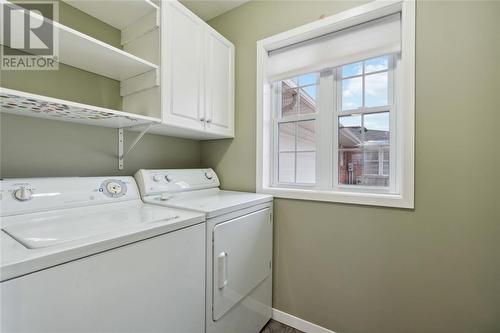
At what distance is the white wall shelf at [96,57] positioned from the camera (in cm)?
113

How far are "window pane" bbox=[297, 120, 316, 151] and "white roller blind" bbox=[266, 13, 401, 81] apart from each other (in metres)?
0.41

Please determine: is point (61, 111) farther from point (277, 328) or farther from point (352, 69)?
point (277, 328)

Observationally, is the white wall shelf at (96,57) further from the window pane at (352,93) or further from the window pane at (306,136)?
the window pane at (352,93)

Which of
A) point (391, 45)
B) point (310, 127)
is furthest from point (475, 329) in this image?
point (391, 45)

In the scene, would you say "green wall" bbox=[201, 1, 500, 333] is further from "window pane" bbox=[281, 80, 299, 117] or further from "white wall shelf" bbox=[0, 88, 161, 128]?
"white wall shelf" bbox=[0, 88, 161, 128]

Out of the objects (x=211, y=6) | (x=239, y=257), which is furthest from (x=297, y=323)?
(x=211, y=6)

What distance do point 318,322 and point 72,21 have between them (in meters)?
2.68

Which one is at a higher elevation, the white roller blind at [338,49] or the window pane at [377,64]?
the white roller blind at [338,49]

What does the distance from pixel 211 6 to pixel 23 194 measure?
2.02 meters

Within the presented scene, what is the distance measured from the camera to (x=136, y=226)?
0.95m

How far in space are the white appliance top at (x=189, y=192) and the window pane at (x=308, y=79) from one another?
101 cm

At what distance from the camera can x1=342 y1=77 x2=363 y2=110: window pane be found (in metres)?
1.70

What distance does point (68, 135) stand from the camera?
142cm

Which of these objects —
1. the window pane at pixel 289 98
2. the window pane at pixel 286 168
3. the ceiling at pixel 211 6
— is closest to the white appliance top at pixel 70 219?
the window pane at pixel 286 168
